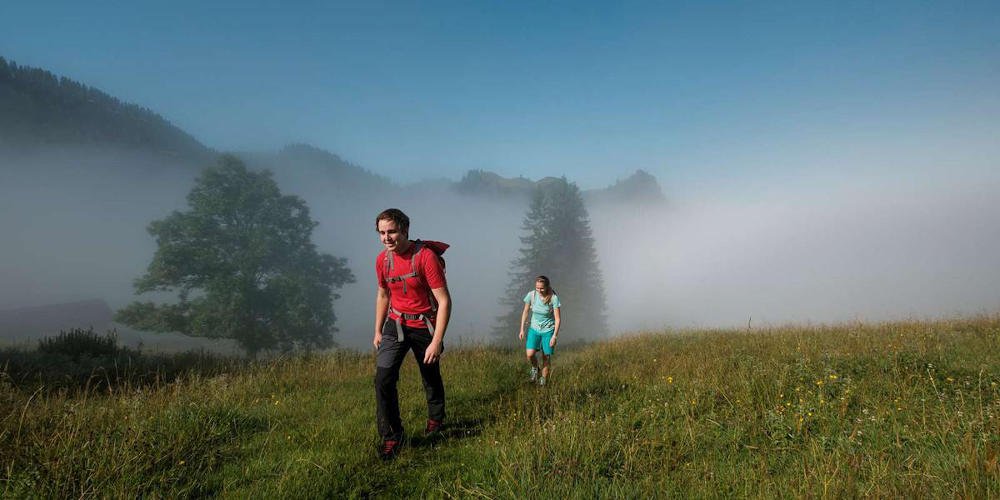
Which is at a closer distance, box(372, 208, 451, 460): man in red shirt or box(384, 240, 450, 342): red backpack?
box(372, 208, 451, 460): man in red shirt

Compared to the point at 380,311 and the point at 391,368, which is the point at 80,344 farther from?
the point at 391,368

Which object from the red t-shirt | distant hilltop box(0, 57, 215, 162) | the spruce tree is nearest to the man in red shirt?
the red t-shirt

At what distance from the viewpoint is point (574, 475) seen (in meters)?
3.33

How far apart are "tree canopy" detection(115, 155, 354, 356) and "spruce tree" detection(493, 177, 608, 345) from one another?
57.4 ft

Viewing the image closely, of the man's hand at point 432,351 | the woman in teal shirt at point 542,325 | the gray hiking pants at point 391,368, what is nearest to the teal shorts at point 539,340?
the woman in teal shirt at point 542,325

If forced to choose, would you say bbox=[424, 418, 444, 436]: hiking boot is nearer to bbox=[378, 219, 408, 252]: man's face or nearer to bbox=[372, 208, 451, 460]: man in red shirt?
bbox=[372, 208, 451, 460]: man in red shirt

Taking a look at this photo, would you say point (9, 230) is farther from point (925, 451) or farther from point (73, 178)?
point (925, 451)

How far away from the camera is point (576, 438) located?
12.8 feet

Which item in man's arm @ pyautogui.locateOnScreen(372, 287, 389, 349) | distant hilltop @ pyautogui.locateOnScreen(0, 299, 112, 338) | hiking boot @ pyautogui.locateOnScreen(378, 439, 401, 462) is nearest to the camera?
hiking boot @ pyautogui.locateOnScreen(378, 439, 401, 462)

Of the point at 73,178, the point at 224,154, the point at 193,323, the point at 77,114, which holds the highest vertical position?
the point at 77,114

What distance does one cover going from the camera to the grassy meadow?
10.2 ft

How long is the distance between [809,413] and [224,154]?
33952 mm

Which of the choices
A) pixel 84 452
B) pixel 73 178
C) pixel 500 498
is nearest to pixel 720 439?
pixel 500 498

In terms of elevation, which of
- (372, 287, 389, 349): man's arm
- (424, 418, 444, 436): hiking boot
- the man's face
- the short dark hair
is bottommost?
(424, 418, 444, 436): hiking boot
